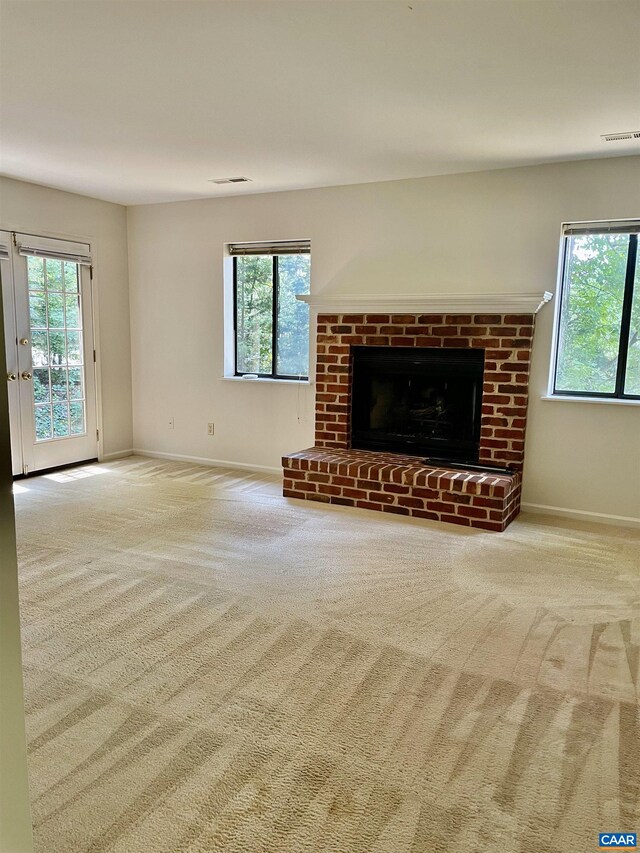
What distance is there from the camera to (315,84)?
275 cm

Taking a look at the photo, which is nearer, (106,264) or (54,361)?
(54,361)

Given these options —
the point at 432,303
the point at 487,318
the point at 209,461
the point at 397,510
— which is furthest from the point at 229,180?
the point at 397,510

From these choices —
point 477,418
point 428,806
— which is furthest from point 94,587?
point 477,418

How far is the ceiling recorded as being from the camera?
216 cm

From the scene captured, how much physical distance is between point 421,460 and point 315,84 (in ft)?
8.56

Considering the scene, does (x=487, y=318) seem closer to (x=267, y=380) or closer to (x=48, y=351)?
(x=267, y=380)

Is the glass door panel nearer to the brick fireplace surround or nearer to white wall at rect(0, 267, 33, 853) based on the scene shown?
the brick fireplace surround

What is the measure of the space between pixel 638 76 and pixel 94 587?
11.1ft

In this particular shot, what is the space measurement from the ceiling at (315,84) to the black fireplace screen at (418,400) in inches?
52.7

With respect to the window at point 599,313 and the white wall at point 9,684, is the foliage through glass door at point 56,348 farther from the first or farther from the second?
the white wall at point 9,684

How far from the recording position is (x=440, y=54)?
2430mm

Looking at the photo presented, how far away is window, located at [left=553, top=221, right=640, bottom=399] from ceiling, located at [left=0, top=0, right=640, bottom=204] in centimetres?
54

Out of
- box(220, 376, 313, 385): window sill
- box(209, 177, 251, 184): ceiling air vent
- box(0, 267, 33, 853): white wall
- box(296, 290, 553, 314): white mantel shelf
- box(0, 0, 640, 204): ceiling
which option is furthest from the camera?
box(220, 376, 313, 385): window sill

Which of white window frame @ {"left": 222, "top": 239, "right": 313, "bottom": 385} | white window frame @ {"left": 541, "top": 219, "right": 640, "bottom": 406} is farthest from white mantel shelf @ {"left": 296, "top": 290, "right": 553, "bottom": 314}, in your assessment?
white window frame @ {"left": 222, "top": 239, "right": 313, "bottom": 385}
